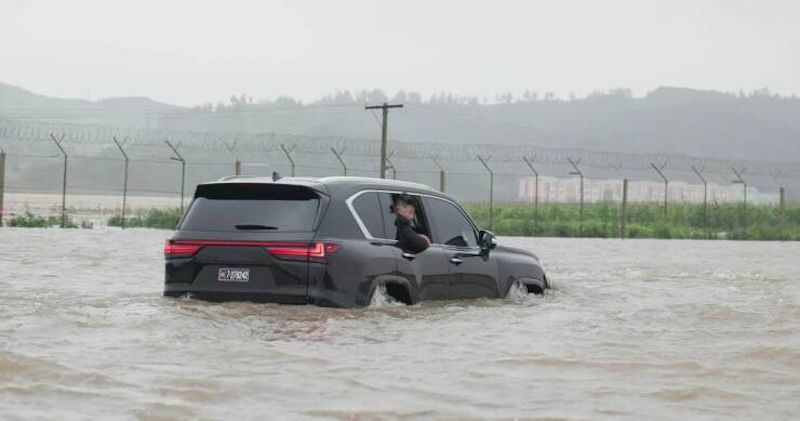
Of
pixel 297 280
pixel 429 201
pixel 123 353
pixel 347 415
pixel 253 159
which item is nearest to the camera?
pixel 347 415

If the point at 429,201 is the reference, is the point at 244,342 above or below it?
below

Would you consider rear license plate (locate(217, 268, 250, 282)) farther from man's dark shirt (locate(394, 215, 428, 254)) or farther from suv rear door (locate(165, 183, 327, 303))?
man's dark shirt (locate(394, 215, 428, 254))

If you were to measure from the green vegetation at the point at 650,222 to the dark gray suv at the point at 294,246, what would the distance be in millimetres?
33431

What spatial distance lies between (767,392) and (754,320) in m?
4.78

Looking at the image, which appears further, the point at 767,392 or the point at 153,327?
the point at 153,327

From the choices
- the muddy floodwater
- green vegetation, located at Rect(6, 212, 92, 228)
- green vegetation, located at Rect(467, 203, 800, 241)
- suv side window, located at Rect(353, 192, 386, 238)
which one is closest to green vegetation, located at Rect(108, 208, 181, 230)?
green vegetation, located at Rect(6, 212, 92, 228)

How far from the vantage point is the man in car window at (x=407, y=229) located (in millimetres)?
12070

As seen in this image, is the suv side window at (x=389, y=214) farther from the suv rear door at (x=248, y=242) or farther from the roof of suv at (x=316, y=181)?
the suv rear door at (x=248, y=242)

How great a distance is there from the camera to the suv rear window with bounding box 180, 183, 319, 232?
37.3 ft

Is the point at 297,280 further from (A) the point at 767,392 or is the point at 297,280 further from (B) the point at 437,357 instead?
(A) the point at 767,392

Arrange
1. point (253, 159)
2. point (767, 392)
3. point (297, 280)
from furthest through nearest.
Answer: point (253, 159)
point (297, 280)
point (767, 392)

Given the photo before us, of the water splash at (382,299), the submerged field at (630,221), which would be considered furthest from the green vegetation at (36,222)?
the water splash at (382,299)

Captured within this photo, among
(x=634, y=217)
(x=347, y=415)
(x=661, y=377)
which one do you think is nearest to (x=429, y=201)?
(x=661, y=377)

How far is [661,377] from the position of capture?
29.9 feet
